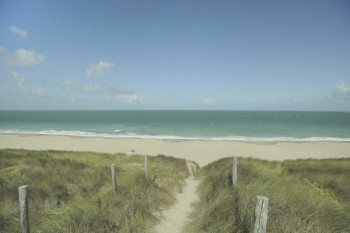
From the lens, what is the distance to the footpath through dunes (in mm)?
5315

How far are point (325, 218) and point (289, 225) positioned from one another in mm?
1269

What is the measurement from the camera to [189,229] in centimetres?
494

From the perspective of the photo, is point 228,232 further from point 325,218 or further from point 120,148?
point 120,148

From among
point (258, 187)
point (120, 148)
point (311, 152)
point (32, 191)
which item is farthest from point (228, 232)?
point (311, 152)

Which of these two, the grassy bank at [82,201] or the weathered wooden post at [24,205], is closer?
the weathered wooden post at [24,205]

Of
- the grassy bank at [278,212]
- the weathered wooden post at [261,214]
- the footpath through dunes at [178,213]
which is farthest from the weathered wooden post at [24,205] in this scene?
the weathered wooden post at [261,214]

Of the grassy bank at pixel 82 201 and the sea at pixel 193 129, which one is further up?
the grassy bank at pixel 82 201

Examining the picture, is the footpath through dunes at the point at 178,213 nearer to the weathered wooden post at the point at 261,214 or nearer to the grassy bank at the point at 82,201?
the grassy bank at the point at 82,201

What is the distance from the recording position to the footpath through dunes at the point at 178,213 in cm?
532

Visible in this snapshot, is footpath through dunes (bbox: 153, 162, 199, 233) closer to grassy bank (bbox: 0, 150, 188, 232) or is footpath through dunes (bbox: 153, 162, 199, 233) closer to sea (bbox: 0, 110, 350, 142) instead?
grassy bank (bbox: 0, 150, 188, 232)

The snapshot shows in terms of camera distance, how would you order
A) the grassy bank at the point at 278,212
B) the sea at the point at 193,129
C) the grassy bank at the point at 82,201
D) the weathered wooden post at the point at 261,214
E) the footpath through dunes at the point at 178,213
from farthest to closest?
the sea at the point at 193,129, the footpath through dunes at the point at 178,213, the grassy bank at the point at 82,201, the grassy bank at the point at 278,212, the weathered wooden post at the point at 261,214

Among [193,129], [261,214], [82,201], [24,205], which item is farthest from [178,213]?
[193,129]

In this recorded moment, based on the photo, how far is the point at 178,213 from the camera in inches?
249

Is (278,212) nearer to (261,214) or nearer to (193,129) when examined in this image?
(261,214)
